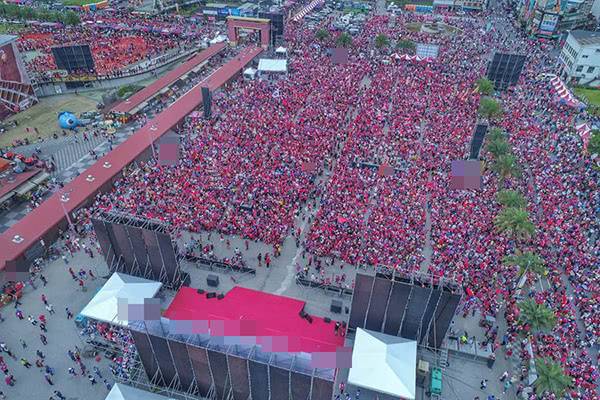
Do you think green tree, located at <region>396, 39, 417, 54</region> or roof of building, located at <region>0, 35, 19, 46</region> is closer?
roof of building, located at <region>0, 35, 19, 46</region>

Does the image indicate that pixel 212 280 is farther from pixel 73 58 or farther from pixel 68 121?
pixel 73 58

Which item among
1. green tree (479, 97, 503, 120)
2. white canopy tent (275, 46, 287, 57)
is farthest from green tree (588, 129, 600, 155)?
white canopy tent (275, 46, 287, 57)

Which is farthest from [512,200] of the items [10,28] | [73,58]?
[10,28]

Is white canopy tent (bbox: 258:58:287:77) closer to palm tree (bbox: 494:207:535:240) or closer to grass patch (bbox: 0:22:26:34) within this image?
palm tree (bbox: 494:207:535:240)

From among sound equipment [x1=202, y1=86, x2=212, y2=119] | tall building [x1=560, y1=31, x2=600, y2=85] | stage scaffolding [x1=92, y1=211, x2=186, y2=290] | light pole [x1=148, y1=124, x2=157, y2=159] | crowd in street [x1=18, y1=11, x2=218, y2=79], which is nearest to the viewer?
stage scaffolding [x1=92, y1=211, x2=186, y2=290]

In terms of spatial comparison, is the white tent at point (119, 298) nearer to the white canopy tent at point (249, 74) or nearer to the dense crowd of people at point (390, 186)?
the dense crowd of people at point (390, 186)

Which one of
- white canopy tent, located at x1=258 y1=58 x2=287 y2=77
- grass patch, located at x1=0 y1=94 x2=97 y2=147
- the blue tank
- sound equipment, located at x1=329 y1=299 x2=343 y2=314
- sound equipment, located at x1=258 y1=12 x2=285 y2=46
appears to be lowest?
grass patch, located at x1=0 y1=94 x2=97 y2=147

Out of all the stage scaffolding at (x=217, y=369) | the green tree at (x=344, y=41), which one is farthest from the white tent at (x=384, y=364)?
the green tree at (x=344, y=41)
